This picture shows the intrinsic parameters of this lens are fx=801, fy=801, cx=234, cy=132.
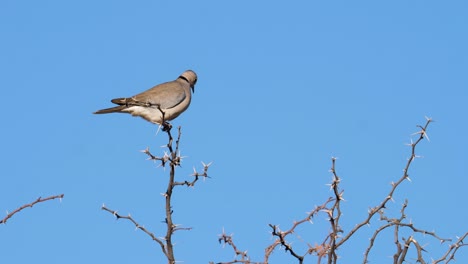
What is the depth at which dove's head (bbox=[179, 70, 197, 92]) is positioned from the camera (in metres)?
10.5

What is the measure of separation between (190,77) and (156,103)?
1603mm

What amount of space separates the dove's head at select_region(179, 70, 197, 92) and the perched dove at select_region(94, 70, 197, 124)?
0.80m

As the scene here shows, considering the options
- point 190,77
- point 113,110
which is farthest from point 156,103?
point 190,77

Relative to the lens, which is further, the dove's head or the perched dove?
the dove's head

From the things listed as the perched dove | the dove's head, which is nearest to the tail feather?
the perched dove

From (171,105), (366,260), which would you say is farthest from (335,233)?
(171,105)

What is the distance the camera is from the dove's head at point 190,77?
34.5 feet

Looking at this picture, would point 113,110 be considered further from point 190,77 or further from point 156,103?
point 190,77

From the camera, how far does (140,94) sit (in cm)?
955

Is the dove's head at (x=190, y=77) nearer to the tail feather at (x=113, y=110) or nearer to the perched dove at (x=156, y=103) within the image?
the perched dove at (x=156, y=103)

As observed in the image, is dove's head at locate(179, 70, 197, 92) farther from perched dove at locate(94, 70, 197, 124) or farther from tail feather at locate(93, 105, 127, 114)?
tail feather at locate(93, 105, 127, 114)

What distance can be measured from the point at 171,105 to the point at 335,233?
19.4ft

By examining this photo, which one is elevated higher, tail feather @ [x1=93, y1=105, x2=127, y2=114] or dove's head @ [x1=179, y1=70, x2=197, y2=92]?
dove's head @ [x1=179, y1=70, x2=197, y2=92]

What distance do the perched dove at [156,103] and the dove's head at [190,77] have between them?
0.80 metres
